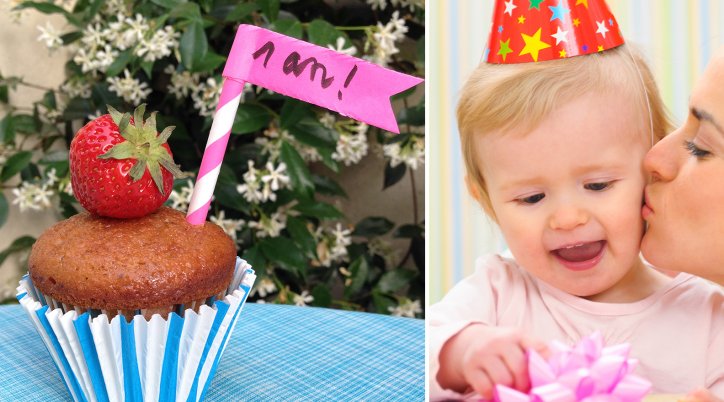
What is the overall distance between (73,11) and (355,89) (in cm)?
136

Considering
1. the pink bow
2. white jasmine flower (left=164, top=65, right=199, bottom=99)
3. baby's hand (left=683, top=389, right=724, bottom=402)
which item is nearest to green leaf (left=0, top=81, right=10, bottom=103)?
white jasmine flower (left=164, top=65, right=199, bottom=99)

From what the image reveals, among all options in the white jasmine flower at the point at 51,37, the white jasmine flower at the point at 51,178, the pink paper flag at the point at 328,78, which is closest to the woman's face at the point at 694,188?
the pink paper flag at the point at 328,78

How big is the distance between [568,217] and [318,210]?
4.19ft

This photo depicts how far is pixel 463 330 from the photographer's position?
0.66 m

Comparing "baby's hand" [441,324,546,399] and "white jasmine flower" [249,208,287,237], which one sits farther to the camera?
"white jasmine flower" [249,208,287,237]

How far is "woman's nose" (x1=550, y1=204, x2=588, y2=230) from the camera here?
60 centimetres

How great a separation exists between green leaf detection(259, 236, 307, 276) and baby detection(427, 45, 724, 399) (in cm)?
119

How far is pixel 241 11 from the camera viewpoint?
69.7 inches

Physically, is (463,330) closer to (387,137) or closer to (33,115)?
(387,137)

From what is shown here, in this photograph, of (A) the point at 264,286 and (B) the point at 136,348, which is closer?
(B) the point at 136,348

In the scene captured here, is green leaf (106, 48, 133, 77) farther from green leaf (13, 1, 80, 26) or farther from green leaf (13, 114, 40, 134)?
green leaf (13, 114, 40, 134)

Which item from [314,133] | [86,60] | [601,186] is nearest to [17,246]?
[86,60]

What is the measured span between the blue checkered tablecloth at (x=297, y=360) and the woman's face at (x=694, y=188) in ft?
1.81

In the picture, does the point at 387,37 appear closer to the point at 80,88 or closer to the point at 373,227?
the point at 373,227
